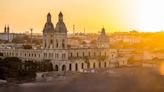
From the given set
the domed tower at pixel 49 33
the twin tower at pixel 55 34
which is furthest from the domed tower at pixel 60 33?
the domed tower at pixel 49 33

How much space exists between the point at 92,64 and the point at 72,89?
897 cm

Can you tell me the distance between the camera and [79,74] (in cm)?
2442

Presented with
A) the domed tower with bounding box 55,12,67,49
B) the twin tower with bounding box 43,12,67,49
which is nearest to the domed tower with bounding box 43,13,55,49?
the twin tower with bounding box 43,12,67,49

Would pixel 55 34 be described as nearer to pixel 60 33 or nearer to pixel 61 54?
pixel 60 33

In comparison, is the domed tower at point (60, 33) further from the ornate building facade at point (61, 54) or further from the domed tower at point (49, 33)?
the domed tower at point (49, 33)

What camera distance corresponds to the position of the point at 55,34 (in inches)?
1043

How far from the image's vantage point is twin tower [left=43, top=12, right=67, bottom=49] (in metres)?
26.6

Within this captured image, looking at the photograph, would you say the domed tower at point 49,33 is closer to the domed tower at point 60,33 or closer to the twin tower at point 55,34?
the twin tower at point 55,34

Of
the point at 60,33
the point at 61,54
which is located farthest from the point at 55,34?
the point at 61,54

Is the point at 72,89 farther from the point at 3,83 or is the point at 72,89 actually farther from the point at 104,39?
the point at 104,39

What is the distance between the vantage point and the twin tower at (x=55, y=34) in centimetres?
2656

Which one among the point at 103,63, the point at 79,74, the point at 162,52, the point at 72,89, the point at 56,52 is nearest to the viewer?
the point at 72,89

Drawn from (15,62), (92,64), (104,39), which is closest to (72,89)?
(15,62)

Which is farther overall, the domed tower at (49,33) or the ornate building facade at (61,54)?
the domed tower at (49,33)
